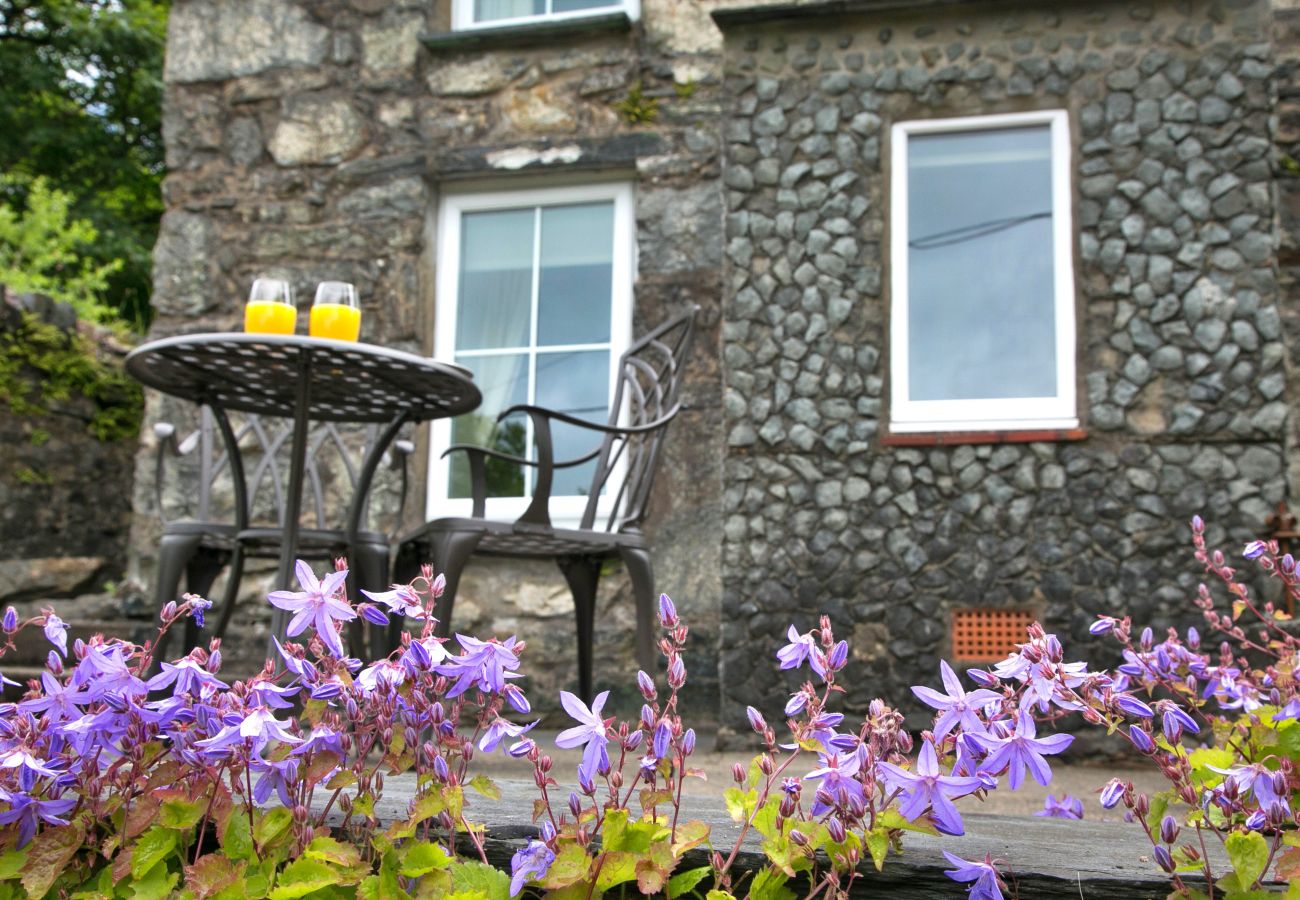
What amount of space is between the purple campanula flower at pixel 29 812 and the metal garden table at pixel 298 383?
1.36m

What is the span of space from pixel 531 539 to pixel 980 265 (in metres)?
2.16

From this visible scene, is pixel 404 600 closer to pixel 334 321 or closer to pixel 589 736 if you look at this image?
pixel 589 736

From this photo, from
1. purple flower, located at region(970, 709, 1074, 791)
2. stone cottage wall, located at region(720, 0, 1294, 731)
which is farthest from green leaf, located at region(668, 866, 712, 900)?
stone cottage wall, located at region(720, 0, 1294, 731)

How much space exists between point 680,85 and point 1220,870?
13.8ft

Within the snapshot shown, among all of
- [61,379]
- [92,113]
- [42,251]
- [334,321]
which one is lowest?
[334,321]

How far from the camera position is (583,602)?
10.4ft

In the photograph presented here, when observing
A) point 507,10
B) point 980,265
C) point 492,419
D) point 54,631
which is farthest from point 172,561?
point 507,10

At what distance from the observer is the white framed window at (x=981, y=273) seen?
13.2 feet

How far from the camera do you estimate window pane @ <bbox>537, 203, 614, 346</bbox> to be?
5.12 m

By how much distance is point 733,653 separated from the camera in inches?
154

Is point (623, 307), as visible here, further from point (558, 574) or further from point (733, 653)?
point (733, 653)

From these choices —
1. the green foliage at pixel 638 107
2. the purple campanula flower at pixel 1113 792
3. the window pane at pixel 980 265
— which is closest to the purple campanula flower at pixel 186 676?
the purple campanula flower at pixel 1113 792

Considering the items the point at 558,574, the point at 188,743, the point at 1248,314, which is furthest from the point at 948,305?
the point at 188,743

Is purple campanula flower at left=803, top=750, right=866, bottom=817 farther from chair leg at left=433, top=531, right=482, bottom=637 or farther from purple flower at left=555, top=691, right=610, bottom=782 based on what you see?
chair leg at left=433, top=531, right=482, bottom=637
